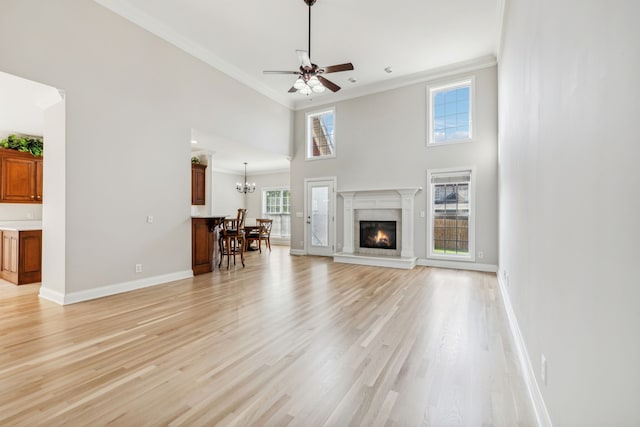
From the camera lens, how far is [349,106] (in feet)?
23.8

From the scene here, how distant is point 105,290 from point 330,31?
5239mm

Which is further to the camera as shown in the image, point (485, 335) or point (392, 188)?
point (392, 188)

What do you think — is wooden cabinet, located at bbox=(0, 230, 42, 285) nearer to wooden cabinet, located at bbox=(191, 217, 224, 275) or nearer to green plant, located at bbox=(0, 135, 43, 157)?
green plant, located at bbox=(0, 135, 43, 157)

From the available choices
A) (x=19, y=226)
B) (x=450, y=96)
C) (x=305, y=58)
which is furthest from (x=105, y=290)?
(x=450, y=96)

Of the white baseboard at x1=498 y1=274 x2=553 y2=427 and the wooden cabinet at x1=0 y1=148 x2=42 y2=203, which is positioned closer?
the white baseboard at x1=498 y1=274 x2=553 y2=427

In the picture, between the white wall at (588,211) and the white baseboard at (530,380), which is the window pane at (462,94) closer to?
the white wall at (588,211)

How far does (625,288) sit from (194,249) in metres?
5.54

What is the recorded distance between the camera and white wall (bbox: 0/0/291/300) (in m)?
3.48

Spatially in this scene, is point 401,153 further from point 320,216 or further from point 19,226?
point 19,226

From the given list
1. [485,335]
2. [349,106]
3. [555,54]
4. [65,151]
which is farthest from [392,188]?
[65,151]

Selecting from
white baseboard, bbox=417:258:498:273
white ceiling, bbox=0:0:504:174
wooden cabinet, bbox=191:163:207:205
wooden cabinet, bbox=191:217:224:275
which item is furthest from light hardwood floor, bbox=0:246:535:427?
wooden cabinet, bbox=191:163:207:205

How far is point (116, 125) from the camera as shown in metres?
4.13

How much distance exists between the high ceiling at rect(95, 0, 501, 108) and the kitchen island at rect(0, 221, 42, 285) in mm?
3778

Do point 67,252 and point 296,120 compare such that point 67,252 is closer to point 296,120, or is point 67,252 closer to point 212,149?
point 212,149
